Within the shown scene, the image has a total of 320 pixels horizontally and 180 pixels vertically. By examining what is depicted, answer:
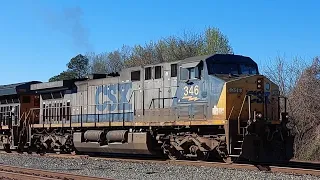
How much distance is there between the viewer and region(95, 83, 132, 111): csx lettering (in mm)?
16427

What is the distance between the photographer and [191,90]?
13.8 m

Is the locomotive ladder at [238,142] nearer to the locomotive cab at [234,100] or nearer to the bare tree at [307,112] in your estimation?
the locomotive cab at [234,100]

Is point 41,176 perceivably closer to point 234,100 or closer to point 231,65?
point 234,100

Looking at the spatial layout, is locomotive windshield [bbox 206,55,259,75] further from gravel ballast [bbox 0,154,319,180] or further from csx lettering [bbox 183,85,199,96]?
gravel ballast [bbox 0,154,319,180]

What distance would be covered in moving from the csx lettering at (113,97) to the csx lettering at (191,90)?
2.95m

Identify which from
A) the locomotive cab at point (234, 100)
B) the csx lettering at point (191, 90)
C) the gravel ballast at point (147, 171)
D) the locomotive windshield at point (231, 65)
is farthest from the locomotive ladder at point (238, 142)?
the csx lettering at point (191, 90)

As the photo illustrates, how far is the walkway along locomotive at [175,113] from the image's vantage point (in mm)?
12688

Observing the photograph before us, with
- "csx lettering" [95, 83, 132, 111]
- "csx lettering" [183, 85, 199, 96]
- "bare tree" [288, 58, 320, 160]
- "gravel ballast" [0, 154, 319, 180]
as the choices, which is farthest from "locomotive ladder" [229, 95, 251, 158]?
"bare tree" [288, 58, 320, 160]

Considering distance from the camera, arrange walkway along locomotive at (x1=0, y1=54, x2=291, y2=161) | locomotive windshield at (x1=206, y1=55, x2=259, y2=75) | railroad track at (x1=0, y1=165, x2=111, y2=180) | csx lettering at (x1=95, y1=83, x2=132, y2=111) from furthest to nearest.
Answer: csx lettering at (x1=95, y1=83, x2=132, y2=111) < locomotive windshield at (x1=206, y1=55, x2=259, y2=75) < walkway along locomotive at (x1=0, y1=54, x2=291, y2=161) < railroad track at (x1=0, y1=165, x2=111, y2=180)

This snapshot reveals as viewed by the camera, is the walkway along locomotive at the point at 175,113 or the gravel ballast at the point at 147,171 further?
the walkway along locomotive at the point at 175,113

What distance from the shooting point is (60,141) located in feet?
62.4

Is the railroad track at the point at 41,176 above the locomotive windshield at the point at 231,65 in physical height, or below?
below

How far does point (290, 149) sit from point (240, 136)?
5.48ft

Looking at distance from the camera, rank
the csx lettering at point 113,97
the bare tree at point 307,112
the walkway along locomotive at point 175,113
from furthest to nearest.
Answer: the bare tree at point 307,112, the csx lettering at point 113,97, the walkway along locomotive at point 175,113
